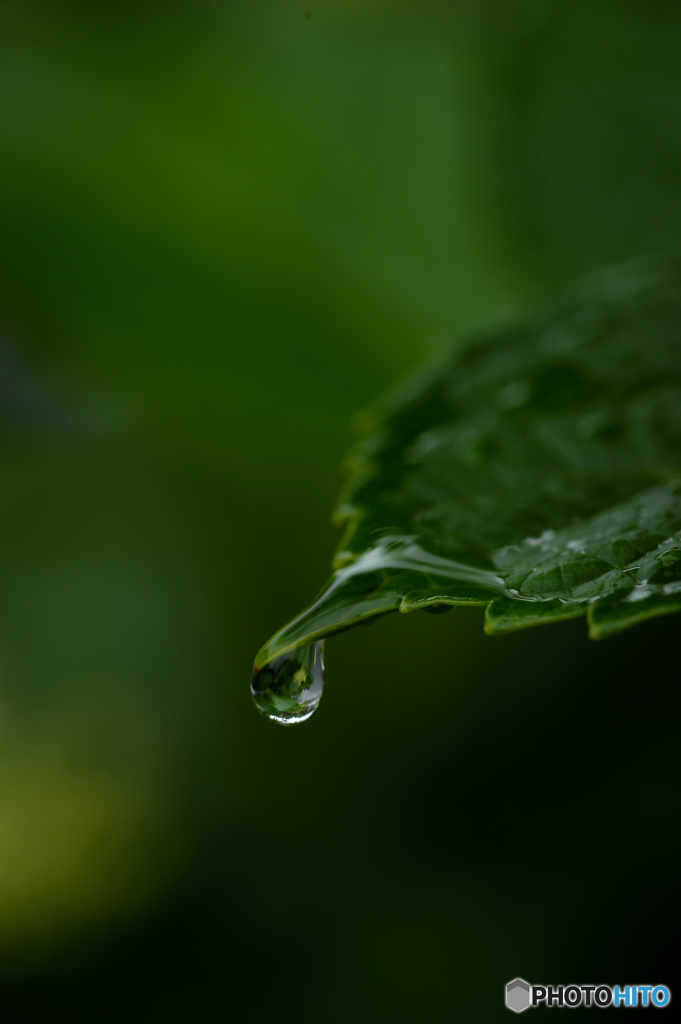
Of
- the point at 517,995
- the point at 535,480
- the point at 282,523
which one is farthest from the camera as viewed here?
the point at 282,523

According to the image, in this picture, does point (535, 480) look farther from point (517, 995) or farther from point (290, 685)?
point (517, 995)

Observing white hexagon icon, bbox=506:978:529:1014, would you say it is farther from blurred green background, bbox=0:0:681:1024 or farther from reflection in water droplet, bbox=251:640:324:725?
reflection in water droplet, bbox=251:640:324:725

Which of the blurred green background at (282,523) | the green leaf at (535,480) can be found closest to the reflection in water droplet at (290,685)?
the green leaf at (535,480)

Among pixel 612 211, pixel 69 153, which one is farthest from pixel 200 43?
pixel 612 211

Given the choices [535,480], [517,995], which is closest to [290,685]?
[535,480]

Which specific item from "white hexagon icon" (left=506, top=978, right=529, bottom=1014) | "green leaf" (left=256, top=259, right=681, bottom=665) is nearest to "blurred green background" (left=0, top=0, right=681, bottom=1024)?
"white hexagon icon" (left=506, top=978, right=529, bottom=1014)
